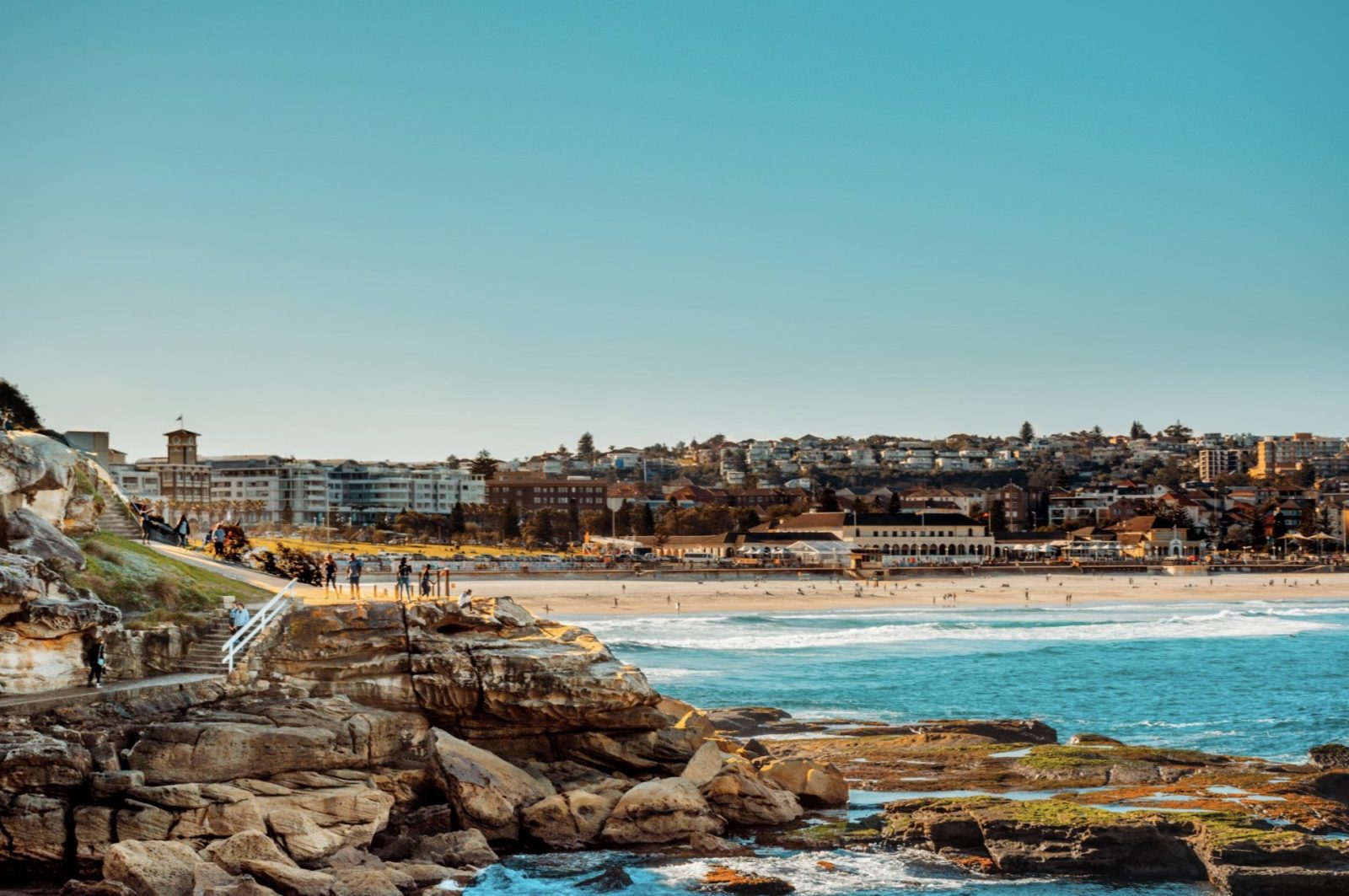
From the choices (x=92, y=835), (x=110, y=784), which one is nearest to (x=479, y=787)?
(x=110, y=784)

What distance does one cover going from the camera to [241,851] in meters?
15.3

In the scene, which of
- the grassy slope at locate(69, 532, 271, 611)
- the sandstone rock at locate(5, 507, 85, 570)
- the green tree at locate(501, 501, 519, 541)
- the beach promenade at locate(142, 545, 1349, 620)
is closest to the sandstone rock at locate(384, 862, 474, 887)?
the grassy slope at locate(69, 532, 271, 611)

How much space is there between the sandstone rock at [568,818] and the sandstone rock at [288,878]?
3.57m

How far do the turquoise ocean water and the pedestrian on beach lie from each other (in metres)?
5.36

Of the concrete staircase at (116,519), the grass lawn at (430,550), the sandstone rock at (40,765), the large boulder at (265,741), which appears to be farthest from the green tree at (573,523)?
the sandstone rock at (40,765)

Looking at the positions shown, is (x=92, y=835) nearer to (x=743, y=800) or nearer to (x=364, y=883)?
(x=364, y=883)

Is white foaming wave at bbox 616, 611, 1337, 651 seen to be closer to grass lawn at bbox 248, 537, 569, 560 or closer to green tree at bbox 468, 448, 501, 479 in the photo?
grass lawn at bbox 248, 537, 569, 560

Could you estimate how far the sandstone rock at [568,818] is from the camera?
18.2m

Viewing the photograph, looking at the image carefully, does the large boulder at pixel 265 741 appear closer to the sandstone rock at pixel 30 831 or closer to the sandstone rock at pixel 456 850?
the sandstone rock at pixel 30 831

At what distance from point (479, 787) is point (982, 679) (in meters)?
25.2

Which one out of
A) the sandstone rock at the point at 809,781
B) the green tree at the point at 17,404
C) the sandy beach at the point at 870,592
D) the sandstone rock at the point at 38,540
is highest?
the green tree at the point at 17,404

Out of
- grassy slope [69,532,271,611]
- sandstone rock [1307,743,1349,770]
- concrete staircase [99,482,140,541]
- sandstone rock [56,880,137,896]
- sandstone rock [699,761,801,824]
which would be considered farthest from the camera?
concrete staircase [99,482,140,541]

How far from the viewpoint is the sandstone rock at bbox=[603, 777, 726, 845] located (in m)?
18.5

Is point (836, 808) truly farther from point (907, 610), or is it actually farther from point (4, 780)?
point (907, 610)
